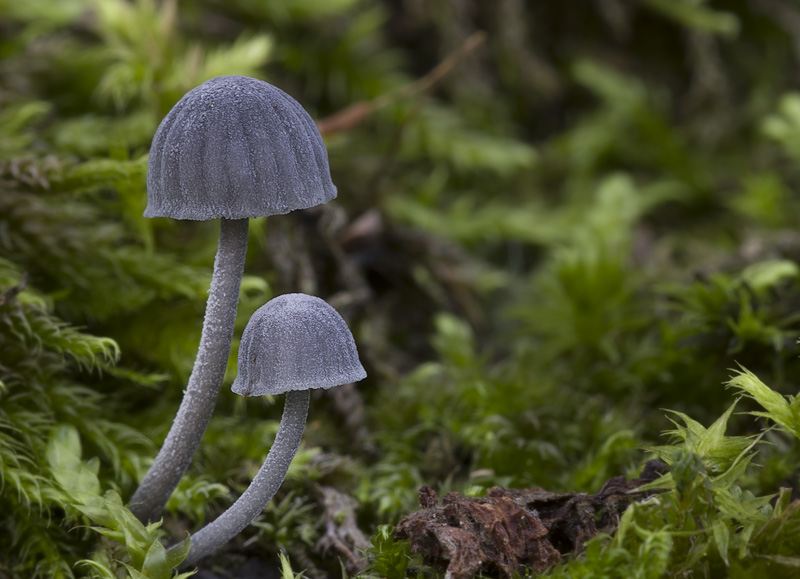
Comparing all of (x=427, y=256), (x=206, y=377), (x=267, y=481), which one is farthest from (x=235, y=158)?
(x=427, y=256)

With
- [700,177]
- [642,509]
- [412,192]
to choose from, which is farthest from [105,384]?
[700,177]

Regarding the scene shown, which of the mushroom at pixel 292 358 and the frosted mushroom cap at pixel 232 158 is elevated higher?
the frosted mushroom cap at pixel 232 158

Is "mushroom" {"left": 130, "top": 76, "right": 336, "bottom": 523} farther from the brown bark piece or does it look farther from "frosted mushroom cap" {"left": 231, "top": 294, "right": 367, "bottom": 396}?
the brown bark piece

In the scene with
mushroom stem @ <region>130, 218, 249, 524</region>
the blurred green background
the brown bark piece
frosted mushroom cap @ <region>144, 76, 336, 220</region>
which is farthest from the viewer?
the blurred green background

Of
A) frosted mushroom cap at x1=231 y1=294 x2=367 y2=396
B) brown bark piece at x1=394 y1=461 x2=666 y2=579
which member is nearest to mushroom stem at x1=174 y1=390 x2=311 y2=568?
frosted mushroom cap at x1=231 y1=294 x2=367 y2=396

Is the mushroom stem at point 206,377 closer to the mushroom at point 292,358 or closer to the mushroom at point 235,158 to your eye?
the mushroom at point 235,158

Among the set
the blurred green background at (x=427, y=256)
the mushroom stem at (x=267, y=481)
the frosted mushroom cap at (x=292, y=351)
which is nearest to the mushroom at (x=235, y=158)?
the frosted mushroom cap at (x=292, y=351)

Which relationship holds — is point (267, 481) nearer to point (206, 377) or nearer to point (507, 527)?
point (206, 377)
